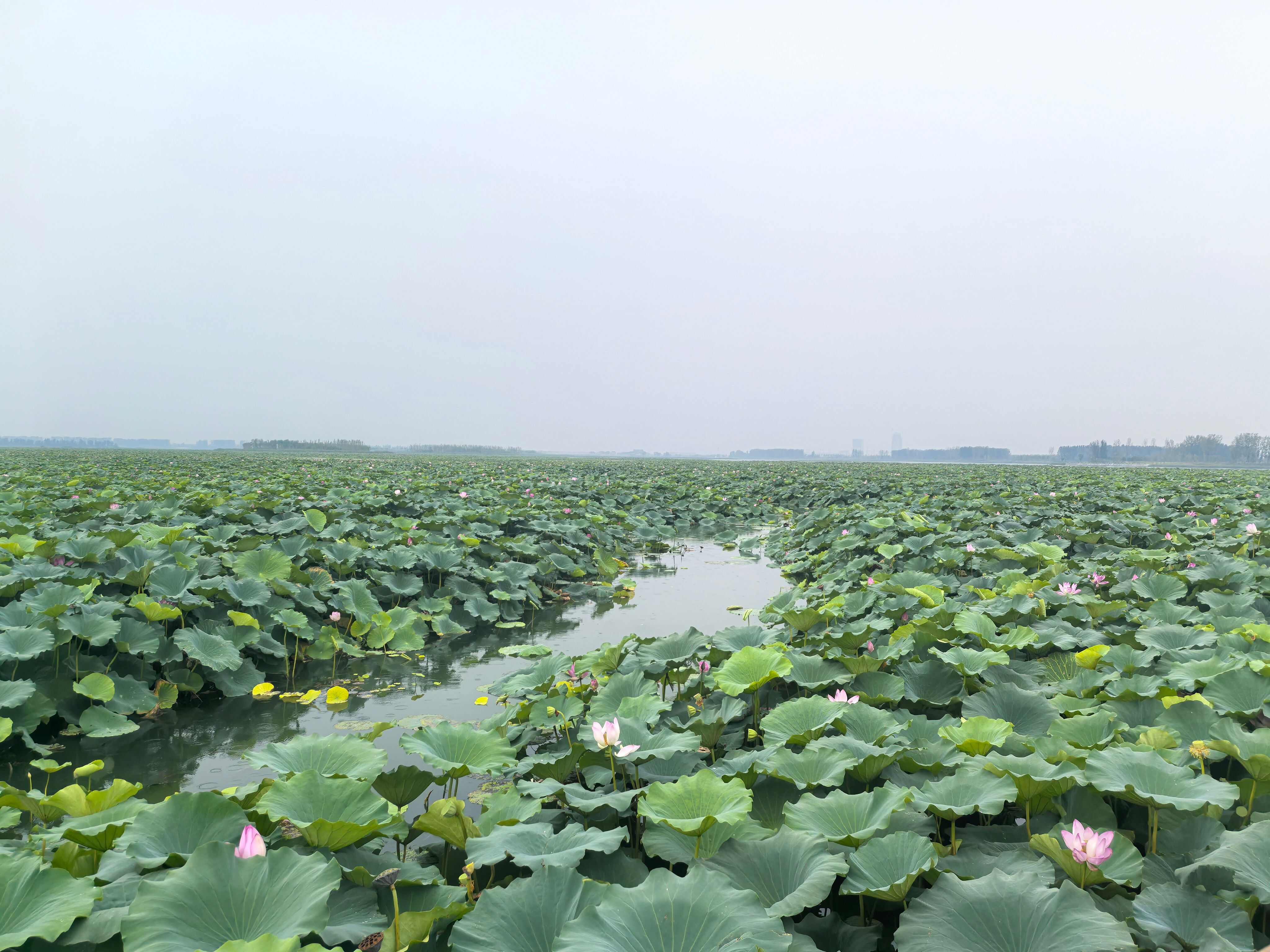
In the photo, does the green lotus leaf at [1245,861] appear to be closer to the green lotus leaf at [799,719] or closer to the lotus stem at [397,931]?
the green lotus leaf at [799,719]

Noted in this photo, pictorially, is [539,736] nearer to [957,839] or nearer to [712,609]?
[957,839]

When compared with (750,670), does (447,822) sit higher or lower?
lower

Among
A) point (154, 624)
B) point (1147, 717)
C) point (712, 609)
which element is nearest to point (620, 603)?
point (712, 609)

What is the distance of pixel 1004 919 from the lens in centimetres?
129

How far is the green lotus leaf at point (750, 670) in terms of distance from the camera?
2.56 metres

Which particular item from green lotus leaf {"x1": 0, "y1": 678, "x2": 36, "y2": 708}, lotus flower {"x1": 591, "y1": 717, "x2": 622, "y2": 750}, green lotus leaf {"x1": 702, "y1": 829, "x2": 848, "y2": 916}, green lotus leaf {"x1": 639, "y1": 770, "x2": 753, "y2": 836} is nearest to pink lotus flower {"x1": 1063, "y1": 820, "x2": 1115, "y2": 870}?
green lotus leaf {"x1": 702, "y1": 829, "x2": 848, "y2": 916}

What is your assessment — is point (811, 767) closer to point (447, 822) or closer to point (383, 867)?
point (447, 822)

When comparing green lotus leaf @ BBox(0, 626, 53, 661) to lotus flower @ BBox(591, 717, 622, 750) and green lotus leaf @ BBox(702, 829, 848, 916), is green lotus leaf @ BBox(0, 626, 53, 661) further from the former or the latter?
green lotus leaf @ BBox(702, 829, 848, 916)

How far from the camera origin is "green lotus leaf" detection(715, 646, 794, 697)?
256 centimetres

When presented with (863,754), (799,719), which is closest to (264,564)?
(799,719)

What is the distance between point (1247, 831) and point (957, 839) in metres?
0.60

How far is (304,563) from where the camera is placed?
5.93 meters

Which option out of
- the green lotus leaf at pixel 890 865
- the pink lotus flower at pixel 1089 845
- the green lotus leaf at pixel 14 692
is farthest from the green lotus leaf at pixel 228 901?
the green lotus leaf at pixel 14 692

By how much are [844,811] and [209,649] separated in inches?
148
